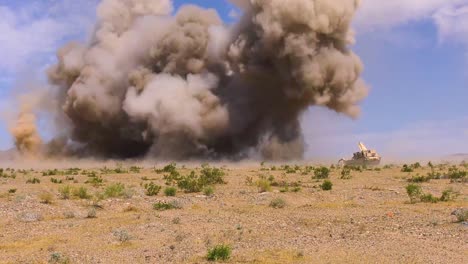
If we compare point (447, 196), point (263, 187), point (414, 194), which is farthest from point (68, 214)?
point (447, 196)

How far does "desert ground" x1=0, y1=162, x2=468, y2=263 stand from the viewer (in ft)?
36.6

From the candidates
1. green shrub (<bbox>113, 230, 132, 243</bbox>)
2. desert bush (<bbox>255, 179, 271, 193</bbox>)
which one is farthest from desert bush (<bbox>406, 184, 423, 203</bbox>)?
green shrub (<bbox>113, 230, 132, 243</bbox>)

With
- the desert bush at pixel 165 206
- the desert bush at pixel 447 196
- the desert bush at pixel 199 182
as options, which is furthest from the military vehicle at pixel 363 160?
the desert bush at pixel 165 206

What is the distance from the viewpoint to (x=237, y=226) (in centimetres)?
1465

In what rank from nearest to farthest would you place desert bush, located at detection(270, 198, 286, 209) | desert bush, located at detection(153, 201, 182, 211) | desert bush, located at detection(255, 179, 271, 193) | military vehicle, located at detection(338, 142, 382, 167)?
desert bush, located at detection(153, 201, 182, 211) < desert bush, located at detection(270, 198, 286, 209) < desert bush, located at detection(255, 179, 271, 193) < military vehicle, located at detection(338, 142, 382, 167)

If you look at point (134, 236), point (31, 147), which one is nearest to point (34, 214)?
point (134, 236)

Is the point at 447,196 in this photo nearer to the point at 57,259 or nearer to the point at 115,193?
the point at 115,193

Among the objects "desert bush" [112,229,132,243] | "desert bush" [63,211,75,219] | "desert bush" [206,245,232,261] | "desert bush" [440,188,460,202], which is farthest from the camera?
"desert bush" [440,188,460,202]

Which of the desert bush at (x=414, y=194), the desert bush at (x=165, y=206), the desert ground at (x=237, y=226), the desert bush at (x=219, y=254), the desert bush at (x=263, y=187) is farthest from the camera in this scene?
the desert bush at (x=263, y=187)

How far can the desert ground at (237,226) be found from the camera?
36.6ft

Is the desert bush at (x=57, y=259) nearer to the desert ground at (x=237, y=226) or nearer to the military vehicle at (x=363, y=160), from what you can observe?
the desert ground at (x=237, y=226)

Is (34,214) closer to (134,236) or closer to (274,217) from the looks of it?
(134,236)

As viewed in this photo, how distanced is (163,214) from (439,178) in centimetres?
1955

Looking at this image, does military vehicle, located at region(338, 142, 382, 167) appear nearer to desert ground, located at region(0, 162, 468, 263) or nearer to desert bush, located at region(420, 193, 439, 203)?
desert ground, located at region(0, 162, 468, 263)
